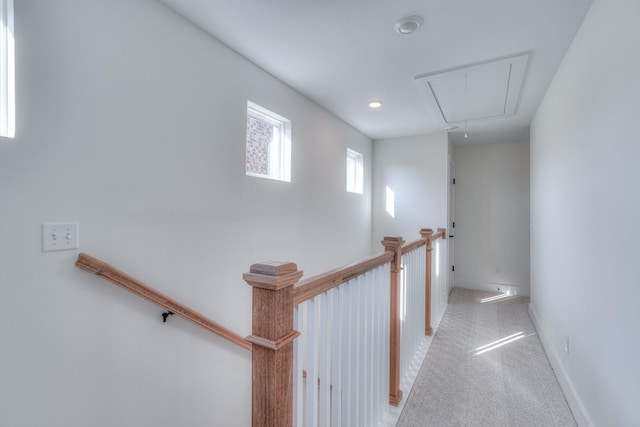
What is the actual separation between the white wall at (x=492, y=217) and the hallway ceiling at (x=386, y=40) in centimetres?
194

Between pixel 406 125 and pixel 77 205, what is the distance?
12.0ft

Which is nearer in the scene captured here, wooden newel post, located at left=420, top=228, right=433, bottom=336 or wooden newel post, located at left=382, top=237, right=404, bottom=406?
wooden newel post, located at left=382, top=237, right=404, bottom=406

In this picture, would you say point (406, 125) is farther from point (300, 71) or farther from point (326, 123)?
point (300, 71)

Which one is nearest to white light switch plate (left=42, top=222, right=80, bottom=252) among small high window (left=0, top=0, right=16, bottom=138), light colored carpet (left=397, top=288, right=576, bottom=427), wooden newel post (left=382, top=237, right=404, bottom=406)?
small high window (left=0, top=0, right=16, bottom=138)

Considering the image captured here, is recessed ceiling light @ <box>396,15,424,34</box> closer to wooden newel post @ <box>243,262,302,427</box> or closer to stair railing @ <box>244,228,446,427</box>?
stair railing @ <box>244,228,446,427</box>

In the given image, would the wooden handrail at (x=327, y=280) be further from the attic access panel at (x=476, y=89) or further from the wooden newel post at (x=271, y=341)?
the attic access panel at (x=476, y=89)

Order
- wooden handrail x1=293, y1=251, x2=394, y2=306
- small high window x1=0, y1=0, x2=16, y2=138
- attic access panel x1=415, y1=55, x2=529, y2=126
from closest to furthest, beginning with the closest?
wooden handrail x1=293, y1=251, x2=394, y2=306 → small high window x1=0, y1=0, x2=16, y2=138 → attic access panel x1=415, y1=55, x2=529, y2=126

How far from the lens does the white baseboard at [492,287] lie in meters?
4.69

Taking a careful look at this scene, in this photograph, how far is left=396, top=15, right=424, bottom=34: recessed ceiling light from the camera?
1.83 m

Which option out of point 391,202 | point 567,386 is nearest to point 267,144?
point 391,202

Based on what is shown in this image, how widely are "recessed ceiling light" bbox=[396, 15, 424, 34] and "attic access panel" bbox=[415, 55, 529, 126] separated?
2.30 feet

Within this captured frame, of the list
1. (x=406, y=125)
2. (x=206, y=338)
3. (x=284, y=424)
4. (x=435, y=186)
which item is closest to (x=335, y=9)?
(x=284, y=424)

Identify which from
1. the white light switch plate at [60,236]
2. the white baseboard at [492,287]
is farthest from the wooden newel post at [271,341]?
the white baseboard at [492,287]

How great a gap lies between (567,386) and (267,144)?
114 inches
